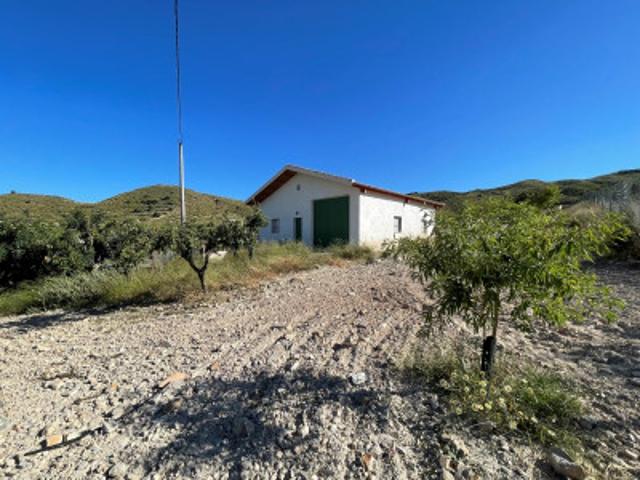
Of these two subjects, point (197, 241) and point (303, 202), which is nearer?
point (197, 241)

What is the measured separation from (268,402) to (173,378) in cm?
117

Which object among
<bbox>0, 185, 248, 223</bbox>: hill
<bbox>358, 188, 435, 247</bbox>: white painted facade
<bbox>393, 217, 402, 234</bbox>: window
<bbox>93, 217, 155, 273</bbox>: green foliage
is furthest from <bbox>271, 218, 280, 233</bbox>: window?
<bbox>93, 217, 155, 273</bbox>: green foliage

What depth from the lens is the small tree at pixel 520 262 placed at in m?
1.82

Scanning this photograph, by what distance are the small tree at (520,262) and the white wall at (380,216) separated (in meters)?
10.4

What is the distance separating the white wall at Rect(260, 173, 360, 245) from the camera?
13.2 m

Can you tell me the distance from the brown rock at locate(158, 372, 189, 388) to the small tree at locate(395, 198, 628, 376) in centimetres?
251

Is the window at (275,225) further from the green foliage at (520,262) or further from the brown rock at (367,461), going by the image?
the brown rock at (367,461)

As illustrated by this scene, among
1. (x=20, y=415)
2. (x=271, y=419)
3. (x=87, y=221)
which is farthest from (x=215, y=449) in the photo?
(x=87, y=221)

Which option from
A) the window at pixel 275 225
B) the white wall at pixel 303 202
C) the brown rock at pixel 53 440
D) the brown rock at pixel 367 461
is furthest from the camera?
the window at pixel 275 225

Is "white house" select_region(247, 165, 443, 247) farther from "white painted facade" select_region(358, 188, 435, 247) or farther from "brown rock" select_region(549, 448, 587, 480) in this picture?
"brown rock" select_region(549, 448, 587, 480)

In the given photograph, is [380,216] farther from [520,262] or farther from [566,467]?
[566,467]

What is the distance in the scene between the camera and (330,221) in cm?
1409

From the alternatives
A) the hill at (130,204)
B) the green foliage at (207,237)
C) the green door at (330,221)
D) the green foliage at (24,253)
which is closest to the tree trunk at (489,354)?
the green foliage at (207,237)

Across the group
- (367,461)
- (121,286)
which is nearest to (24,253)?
(121,286)
